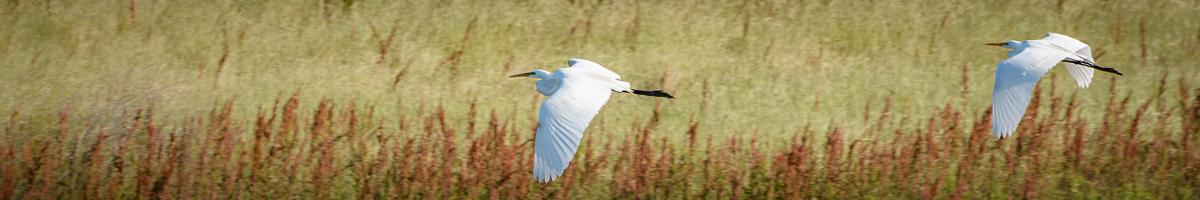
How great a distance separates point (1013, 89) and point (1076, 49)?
2.98 ft

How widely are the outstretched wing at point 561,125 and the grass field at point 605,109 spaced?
2.29 ft

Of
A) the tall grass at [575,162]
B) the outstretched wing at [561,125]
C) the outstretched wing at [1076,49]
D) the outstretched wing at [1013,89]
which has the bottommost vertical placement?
the tall grass at [575,162]

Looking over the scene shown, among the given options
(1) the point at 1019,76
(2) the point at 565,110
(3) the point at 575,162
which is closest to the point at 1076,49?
(1) the point at 1019,76

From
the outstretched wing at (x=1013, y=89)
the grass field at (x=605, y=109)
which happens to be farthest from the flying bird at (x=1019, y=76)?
the grass field at (x=605, y=109)

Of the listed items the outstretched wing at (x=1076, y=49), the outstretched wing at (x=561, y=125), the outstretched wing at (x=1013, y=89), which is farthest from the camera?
the outstretched wing at (x=1076, y=49)

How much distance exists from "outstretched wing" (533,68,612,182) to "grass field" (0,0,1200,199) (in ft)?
2.29

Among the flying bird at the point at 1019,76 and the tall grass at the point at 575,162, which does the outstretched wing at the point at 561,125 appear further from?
the flying bird at the point at 1019,76

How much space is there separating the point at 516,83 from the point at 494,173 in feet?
4.87

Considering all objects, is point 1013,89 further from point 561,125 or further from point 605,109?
point 605,109

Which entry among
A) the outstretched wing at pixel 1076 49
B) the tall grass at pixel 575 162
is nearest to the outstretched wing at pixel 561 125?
the tall grass at pixel 575 162

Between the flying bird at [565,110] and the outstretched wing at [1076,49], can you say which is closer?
the flying bird at [565,110]

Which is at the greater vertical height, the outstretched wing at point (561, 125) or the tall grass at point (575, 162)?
the outstretched wing at point (561, 125)

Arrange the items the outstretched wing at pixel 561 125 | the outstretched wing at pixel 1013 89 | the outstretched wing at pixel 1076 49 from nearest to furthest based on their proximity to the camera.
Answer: the outstretched wing at pixel 561 125 → the outstretched wing at pixel 1013 89 → the outstretched wing at pixel 1076 49

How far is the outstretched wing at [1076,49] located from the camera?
19.1 ft
